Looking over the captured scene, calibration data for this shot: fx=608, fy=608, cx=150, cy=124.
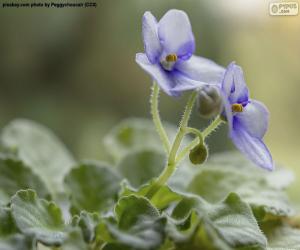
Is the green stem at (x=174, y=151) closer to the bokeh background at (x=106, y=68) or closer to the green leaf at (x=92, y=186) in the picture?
the green leaf at (x=92, y=186)

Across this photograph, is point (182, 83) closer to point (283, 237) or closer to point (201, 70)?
point (201, 70)

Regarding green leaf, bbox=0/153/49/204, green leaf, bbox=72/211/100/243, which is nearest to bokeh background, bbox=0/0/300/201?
green leaf, bbox=0/153/49/204

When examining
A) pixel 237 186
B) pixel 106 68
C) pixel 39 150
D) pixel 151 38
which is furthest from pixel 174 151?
pixel 106 68

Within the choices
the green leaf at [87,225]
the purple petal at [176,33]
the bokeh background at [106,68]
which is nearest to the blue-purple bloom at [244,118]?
the purple petal at [176,33]

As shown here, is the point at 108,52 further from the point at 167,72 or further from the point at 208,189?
the point at 167,72

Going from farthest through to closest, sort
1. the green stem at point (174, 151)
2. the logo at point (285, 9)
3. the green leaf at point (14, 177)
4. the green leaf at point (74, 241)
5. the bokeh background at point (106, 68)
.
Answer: the bokeh background at point (106, 68), the logo at point (285, 9), the green leaf at point (14, 177), the green stem at point (174, 151), the green leaf at point (74, 241)
